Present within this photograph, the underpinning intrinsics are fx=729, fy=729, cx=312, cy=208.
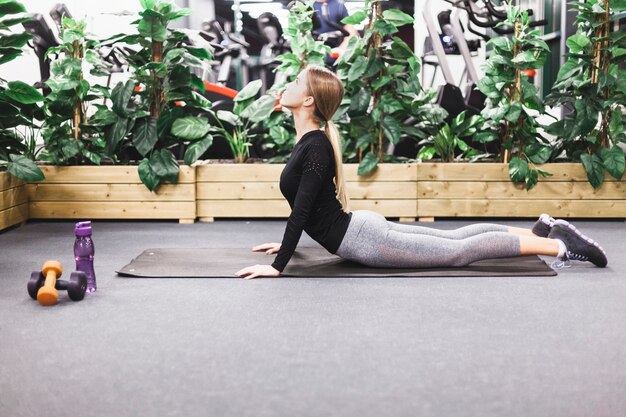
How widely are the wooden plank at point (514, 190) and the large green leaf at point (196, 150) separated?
150cm

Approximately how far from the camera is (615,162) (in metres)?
4.88

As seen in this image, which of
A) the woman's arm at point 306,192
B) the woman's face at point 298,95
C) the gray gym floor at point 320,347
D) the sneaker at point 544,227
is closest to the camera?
the gray gym floor at point 320,347

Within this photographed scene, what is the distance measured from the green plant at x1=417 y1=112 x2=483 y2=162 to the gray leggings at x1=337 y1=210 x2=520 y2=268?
204 cm

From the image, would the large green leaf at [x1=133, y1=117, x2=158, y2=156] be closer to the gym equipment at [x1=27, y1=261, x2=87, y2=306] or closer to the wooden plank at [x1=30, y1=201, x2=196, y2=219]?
the wooden plank at [x1=30, y1=201, x2=196, y2=219]

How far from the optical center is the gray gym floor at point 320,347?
72.6 inches

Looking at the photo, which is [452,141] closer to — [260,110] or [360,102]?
[360,102]

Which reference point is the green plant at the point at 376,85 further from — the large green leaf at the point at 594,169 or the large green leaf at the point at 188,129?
the large green leaf at the point at 594,169

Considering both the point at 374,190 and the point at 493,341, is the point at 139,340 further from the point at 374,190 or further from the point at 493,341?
the point at 374,190

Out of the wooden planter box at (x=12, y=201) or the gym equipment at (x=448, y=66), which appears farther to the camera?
the gym equipment at (x=448, y=66)

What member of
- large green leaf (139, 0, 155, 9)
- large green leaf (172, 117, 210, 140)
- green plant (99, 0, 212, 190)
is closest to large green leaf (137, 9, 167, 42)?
green plant (99, 0, 212, 190)

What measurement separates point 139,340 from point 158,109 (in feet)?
9.92

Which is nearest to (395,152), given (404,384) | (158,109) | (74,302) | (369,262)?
(158,109)

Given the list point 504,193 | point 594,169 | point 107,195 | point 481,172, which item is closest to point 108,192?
point 107,195

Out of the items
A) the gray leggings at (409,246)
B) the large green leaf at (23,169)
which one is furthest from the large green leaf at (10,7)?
the gray leggings at (409,246)
